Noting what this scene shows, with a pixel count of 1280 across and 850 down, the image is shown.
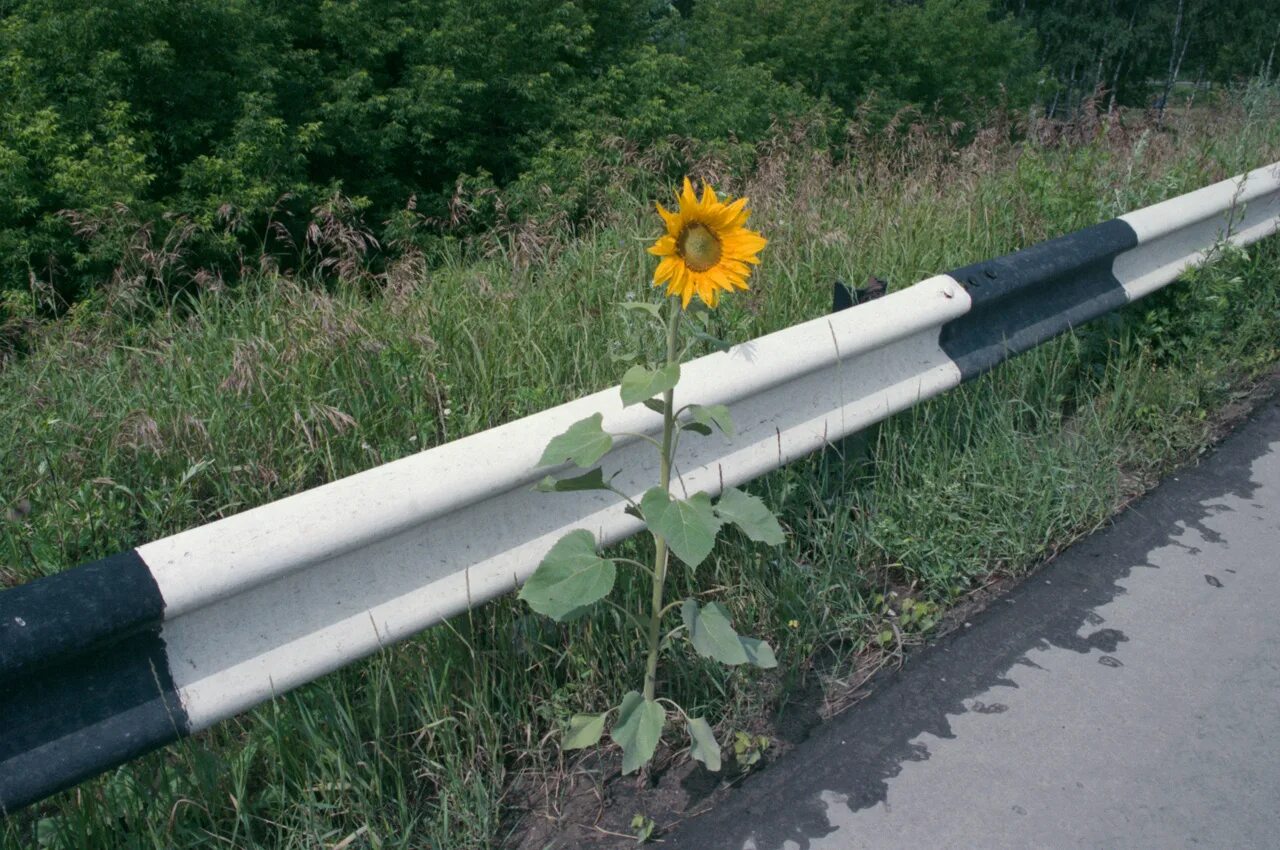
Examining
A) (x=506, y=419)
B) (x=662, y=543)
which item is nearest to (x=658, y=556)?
(x=662, y=543)

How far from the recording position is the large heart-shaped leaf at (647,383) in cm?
229

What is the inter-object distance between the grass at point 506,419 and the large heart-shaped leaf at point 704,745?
21 centimetres

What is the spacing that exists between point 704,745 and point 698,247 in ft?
3.46

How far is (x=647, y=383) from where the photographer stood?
7.58 feet

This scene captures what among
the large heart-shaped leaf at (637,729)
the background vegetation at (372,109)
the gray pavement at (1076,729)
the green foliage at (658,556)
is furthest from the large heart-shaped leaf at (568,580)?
the background vegetation at (372,109)

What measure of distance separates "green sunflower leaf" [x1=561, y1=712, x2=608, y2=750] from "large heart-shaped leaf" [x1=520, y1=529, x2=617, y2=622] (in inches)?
10.9

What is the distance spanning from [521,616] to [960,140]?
31.1ft

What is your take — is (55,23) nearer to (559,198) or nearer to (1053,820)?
(559,198)

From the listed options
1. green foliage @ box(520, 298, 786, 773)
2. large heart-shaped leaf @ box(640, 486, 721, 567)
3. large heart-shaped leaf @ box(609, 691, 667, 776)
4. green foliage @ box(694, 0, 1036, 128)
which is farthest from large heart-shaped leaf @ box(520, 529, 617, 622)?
green foliage @ box(694, 0, 1036, 128)

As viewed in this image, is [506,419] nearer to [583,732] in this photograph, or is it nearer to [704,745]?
[583,732]

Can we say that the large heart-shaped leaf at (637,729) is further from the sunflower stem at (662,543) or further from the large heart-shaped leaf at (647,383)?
the large heart-shaped leaf at (647,383)

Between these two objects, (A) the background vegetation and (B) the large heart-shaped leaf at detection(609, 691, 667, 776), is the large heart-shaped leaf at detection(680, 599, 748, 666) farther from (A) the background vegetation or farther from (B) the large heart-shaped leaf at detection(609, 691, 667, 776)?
(A) the background vegetation

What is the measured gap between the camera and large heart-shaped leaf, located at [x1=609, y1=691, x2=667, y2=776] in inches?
92.8

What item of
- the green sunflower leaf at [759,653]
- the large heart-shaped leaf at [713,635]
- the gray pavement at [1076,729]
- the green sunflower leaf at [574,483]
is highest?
the green sunflower leaf at [574,483]
